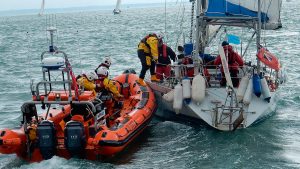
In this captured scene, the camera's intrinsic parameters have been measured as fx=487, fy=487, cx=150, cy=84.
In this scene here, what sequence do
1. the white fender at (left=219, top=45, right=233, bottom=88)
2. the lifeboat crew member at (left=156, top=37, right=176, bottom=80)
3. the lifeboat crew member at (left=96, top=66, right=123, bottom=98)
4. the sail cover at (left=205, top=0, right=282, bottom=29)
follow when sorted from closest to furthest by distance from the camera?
the white fender at (left=219, top=45, right=233, bottom=88) → the lifeboat crew member at (left=96, top=66, right=123, bottom=98) → the sail cover at (left=205, top=0, right=282, bottom=29) → the lifeboat crew member at (left=156, top=37, right=176, bottom=80)

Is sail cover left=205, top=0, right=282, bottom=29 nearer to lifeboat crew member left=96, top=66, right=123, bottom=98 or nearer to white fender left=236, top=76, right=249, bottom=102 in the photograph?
white fender left=236, top=76, right=249, bottom=102

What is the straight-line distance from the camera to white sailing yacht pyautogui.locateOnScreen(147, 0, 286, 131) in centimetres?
1011

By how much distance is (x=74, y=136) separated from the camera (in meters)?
8.45

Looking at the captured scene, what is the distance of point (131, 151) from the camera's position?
9820 mm

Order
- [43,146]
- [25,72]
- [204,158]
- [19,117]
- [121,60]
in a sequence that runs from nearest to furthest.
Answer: [43,146], [204,158], [19,117], [25,72], [121,60]

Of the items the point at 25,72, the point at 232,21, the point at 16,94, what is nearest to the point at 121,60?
the point at 25,72

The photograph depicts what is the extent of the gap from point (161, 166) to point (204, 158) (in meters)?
0.91

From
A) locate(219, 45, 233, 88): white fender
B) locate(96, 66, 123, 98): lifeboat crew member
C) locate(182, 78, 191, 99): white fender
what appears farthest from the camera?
locate(96, 66, 123, 98): lifeboat crew member

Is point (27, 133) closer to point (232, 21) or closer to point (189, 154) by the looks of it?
point (189, 154)

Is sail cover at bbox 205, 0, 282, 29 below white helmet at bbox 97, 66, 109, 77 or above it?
above

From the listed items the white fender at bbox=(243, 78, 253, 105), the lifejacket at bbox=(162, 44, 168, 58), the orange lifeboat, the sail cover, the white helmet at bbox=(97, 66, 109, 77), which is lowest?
the orange lifeboat

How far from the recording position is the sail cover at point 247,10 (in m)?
10.6

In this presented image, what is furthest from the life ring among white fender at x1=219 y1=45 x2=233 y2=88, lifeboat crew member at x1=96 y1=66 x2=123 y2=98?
lifeboat crew member at x1=96 y1=66 x2=123 y2=98

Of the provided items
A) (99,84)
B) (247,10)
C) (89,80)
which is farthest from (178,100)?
(247,10)
